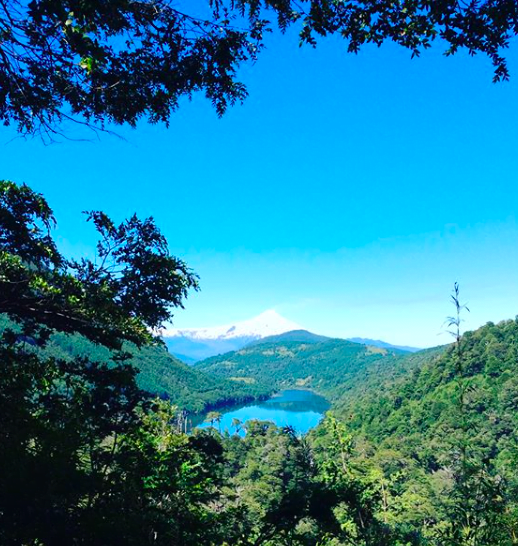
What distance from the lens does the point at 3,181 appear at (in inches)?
259

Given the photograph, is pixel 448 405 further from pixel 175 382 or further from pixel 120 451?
pixel 175 382

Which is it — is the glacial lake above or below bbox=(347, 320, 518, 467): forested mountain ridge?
below

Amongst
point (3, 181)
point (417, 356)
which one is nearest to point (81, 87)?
point (3, 181)

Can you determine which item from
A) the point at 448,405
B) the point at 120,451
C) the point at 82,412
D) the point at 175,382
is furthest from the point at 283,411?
the point at 82,412

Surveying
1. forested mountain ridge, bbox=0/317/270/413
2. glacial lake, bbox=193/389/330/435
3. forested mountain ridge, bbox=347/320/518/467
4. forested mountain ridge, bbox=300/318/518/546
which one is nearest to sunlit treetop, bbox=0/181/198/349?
forested mountain ridge, bbox=300/318/518/546

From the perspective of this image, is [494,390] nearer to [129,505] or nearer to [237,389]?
[129,505]

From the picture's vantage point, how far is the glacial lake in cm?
12262

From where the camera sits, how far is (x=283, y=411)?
14612 cm

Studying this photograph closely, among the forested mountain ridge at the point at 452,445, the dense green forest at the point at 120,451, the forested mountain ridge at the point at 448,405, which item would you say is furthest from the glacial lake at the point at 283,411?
A: the dense green forest at the point at 120,451

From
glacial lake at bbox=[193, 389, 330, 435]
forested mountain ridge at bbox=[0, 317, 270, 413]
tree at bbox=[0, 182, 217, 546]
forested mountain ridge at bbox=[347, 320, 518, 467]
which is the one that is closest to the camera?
tree at bbox=[0, 182, 217, 546]

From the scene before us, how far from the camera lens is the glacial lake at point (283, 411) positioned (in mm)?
122625

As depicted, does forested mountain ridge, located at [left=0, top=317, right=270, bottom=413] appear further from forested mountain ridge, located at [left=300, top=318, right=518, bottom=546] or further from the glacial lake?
forested mountain ridge, located at [left=300, top=318, right=518, bottom=546]

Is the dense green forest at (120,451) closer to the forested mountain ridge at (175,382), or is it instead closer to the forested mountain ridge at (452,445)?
the forested mountain ridge at (452,445)

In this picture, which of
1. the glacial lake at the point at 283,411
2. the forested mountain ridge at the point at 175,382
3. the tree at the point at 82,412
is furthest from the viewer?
Answer: the forested mountain ridge at the point at 175,382
